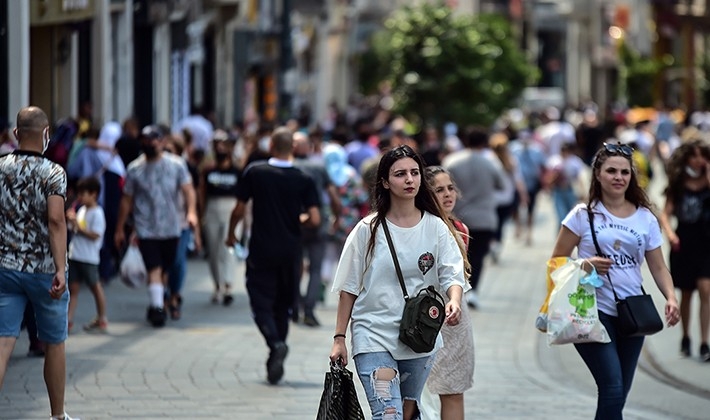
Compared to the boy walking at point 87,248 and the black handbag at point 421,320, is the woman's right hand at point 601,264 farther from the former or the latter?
the boy walking at point 87,248

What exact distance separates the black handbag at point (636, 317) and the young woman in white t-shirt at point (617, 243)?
5 cm

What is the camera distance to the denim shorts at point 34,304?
29.1 ft

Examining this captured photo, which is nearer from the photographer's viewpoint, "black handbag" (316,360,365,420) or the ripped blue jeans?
"black handbag" (316,360,365,420)

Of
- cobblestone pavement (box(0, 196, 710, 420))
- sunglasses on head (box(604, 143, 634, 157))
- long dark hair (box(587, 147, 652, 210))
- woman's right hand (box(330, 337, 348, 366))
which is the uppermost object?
sunglasses on head (box(604, 143, 634, 157))

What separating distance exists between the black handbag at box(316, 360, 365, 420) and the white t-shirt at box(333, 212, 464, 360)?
242 mm

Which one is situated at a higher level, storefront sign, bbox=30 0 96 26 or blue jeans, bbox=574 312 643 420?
storefront sign, bbox=30 0 96 26

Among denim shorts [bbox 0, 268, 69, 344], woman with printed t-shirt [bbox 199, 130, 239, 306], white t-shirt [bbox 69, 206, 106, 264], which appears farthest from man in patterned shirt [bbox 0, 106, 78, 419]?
woman with printed t-shirt [bbox 199, 130, 239, 306]

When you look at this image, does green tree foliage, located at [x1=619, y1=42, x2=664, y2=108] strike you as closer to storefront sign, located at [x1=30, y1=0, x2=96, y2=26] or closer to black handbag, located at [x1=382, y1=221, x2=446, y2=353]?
storefront sign, located at [x1=30, y1=0, x2=96, y2=26]

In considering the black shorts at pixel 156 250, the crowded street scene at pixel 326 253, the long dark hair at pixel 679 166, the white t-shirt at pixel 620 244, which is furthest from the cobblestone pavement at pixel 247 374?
the white t-shirt at pixel 620 244

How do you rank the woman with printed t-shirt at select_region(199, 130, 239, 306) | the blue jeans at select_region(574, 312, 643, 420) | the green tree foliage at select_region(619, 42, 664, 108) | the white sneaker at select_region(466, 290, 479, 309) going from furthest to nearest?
the green tree foliage at select_region(619, 42, 664, 108)
the white sneaker at select_region(466, 290, 479, 309)
the woman with printed t-shirt at select_region(199, 130, 239, 306)
the blue jeans at select_region(574, 312, 643, 420)

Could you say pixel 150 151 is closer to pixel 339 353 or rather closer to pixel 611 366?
pixel 611 366

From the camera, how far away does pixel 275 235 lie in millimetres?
11648

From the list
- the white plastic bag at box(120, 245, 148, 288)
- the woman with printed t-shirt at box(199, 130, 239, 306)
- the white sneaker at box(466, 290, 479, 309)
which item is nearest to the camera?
the white plastic bag at box(120, 245, 148, 288)

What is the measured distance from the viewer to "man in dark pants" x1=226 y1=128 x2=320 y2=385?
1157cm
